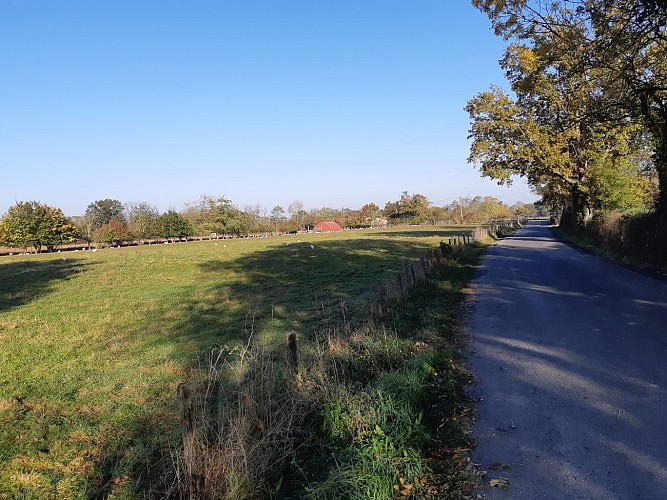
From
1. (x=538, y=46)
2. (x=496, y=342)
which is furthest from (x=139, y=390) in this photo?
(x=538, y=46)

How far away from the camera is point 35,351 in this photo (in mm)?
9781

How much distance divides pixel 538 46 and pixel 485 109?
20362 mm

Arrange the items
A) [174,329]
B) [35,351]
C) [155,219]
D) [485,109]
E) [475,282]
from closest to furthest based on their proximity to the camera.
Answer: [35,351], [174,329], [475,282], [485,109], [155,219]

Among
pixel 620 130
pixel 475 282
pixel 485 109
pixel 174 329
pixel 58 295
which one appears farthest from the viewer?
pixel 485 109

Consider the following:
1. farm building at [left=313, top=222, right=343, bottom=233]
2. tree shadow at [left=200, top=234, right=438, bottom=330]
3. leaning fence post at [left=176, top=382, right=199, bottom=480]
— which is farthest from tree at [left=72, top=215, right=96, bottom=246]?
leaning fence post at [left=176, top=382, right=199, bottom=480]

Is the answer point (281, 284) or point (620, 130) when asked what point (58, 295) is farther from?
point (620, 130)

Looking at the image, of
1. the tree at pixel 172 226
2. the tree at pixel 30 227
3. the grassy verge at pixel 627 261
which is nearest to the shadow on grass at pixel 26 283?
the grassy verge at pixel 627 261

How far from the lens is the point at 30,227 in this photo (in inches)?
2517

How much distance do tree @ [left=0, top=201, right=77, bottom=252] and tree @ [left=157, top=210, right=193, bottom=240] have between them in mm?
20942

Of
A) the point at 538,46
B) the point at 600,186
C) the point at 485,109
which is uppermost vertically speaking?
the point at 485,109

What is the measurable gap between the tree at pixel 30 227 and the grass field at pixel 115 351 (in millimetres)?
49955

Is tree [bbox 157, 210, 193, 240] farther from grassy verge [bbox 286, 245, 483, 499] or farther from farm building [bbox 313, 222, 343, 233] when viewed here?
grassy verge [bbox 286, 245, 483, 499]

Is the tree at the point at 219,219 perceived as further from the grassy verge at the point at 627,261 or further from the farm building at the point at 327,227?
the grassy verge at the point at 627,261

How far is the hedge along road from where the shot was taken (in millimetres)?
3609
